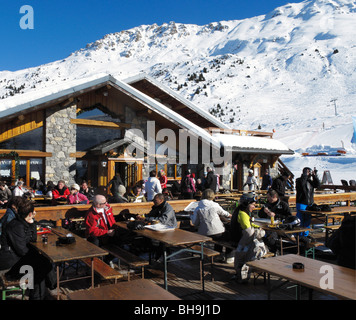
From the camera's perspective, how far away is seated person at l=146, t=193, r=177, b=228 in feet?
19.2

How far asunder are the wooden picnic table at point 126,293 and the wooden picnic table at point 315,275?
1.13 meters

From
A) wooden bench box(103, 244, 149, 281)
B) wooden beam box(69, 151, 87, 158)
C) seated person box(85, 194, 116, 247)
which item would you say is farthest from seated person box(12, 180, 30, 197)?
wooden bench box(103, 244, 149, 281)

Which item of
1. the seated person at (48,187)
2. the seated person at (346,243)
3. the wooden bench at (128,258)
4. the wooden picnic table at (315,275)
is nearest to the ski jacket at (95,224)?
the wooden bench at (128,258)

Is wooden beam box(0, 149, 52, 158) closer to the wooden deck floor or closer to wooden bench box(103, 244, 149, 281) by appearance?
the wooden deck floor

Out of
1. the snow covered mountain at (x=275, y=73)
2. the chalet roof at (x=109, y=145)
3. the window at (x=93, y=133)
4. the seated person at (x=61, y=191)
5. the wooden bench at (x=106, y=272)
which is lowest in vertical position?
the wooden bench at (x=106, y=272)

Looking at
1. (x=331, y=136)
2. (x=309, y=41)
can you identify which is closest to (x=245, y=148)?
(x=331, y=136)

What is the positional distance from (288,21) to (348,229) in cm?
13216

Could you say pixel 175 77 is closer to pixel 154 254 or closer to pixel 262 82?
pixel 262 82

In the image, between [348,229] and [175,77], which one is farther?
[175,77]

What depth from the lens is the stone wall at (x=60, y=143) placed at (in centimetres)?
1174

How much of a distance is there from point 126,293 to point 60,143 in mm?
10001

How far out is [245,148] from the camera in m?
14.9

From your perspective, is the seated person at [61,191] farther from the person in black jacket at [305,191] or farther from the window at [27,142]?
the person in black jacket at [305,191]

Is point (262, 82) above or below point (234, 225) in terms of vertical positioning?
above
